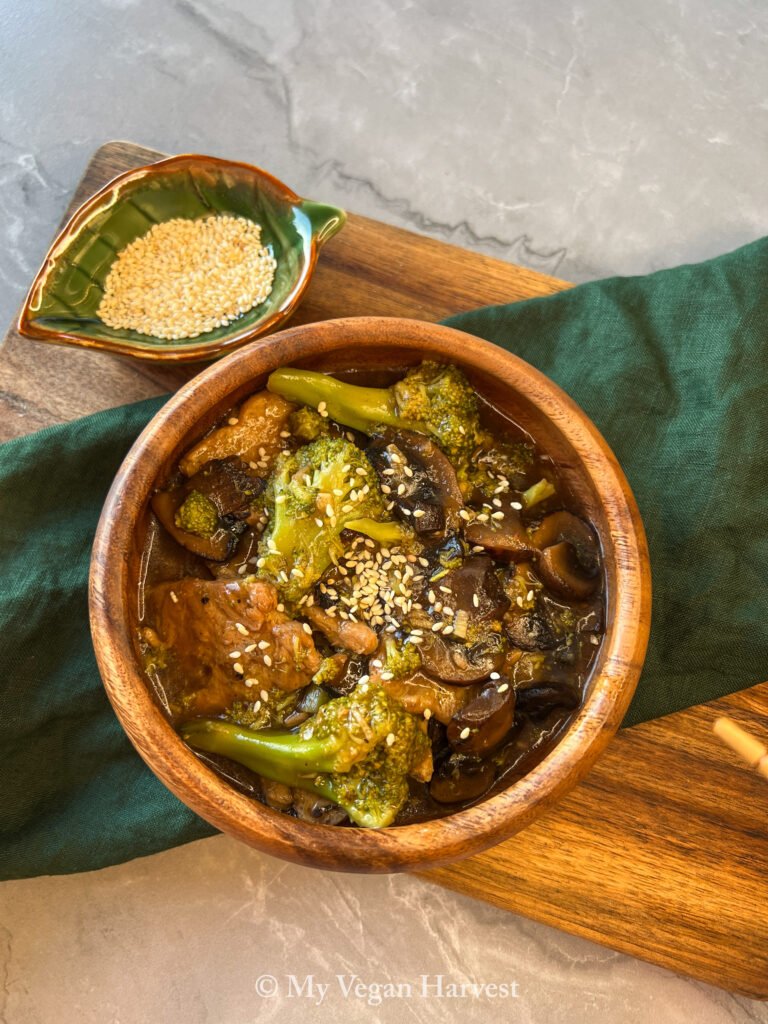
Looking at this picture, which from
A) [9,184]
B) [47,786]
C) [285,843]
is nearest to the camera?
[285,843]

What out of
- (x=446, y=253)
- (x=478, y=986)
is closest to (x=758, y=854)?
(x=478, y=986)

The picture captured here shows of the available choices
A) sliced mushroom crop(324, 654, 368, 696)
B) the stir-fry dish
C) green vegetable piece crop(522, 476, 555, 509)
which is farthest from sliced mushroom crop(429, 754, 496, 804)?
green vegetable piece crop(522, 476, 555, 509)

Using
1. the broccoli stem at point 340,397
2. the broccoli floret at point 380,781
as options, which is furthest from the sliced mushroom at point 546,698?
the broccoli stem at point 340,397

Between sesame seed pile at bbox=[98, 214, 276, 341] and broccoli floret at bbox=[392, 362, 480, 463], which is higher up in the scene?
broccoli floret at bbox=[392, 362, 480, 463]

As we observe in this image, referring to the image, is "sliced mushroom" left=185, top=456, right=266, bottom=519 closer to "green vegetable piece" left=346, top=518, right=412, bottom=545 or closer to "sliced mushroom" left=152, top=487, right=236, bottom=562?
"sliced mushroom" left=152, top=487, right=236, bottom=562

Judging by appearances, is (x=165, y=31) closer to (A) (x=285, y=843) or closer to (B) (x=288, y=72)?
(B) (x=288, y=72)

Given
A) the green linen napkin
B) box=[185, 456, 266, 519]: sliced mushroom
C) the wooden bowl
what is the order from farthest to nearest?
the green linen napkin → box=[185, 456, 266, 519]: sliced mushroom → the wooden bowl

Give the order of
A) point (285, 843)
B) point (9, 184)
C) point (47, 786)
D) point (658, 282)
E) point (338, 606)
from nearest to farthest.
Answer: point (285, 843)
point (338, 606)
point (47, 786)
point (658, 282)
point (9, 184)
